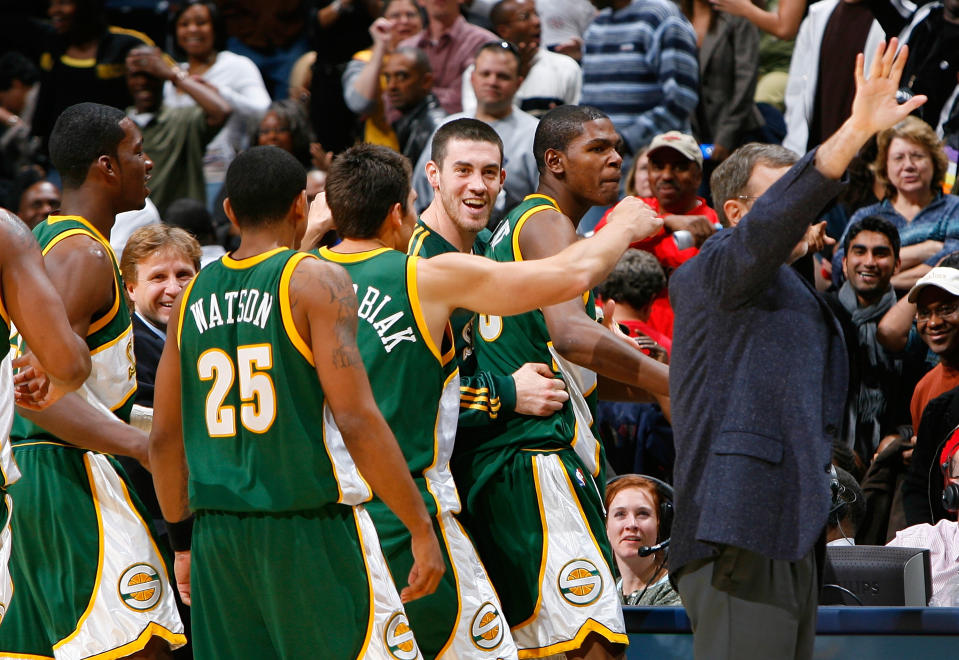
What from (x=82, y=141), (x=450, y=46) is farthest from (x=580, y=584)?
(x=450, y=46)

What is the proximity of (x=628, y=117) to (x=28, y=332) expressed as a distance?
5952 millimetres

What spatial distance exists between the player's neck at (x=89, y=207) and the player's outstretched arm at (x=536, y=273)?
1381 mm

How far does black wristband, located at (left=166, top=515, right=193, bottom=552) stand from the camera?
520 centimetres

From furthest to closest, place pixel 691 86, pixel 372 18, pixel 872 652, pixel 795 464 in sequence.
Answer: pixel 372 18
pixel 691 86
pixel 872 652
pixel 795 464

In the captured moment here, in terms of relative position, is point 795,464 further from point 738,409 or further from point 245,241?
point 245,241

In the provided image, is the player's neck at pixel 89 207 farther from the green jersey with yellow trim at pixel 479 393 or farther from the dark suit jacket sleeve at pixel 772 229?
the dark suit jacket sleeve at pixel 772 229

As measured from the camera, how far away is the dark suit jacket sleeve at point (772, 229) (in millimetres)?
3498

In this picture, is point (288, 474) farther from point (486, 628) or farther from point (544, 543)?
point (544, 543)

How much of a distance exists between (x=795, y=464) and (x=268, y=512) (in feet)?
4.85

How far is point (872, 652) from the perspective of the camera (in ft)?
16.3

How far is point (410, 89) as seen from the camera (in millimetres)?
9398

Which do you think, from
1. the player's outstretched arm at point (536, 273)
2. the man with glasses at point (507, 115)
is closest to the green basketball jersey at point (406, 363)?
the player's outstretched arm at point (536, 273)

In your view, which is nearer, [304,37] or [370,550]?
[370,550]

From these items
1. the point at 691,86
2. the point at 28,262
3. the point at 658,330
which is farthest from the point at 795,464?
the point at 691,86
